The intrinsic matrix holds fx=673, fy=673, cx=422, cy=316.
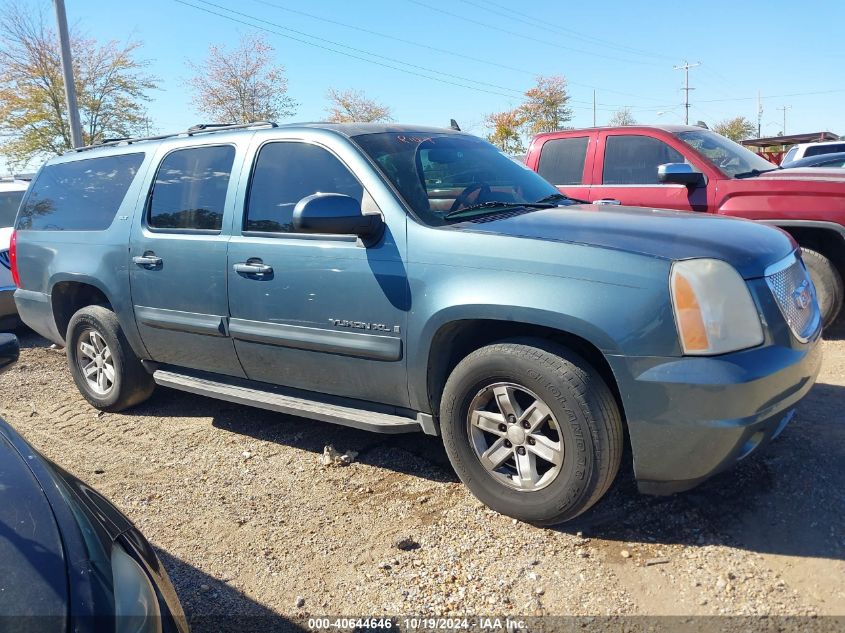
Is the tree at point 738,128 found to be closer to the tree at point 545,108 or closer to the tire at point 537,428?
the tree at point 545,108

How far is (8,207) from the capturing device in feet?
26.5

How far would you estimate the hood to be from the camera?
18.7 ft

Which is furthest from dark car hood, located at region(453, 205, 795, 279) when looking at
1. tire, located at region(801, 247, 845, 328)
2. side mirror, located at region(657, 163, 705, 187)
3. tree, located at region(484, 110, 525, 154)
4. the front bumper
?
tree, located at region(484, 110, 525, 154)

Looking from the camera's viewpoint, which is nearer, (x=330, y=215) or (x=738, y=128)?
(x=330, y=215)

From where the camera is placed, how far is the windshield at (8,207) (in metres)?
7.92

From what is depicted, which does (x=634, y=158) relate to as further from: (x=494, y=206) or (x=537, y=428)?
(x=537, y=428)

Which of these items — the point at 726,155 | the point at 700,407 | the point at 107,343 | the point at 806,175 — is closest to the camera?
the point at 700,407

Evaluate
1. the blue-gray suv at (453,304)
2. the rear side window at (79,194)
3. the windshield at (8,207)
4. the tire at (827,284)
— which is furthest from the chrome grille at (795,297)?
the windshield at (8,207)

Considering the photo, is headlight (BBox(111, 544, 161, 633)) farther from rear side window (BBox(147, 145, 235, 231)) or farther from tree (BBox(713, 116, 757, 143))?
tree (BBox(713, 116, 757, 143))

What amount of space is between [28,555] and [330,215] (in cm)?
192

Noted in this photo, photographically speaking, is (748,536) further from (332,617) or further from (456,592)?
(332,617)

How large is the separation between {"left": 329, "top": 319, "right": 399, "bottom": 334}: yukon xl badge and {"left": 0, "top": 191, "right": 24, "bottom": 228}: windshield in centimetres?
632

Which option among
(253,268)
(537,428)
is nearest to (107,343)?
(253,268)

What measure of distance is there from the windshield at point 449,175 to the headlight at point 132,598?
2.03 meters
